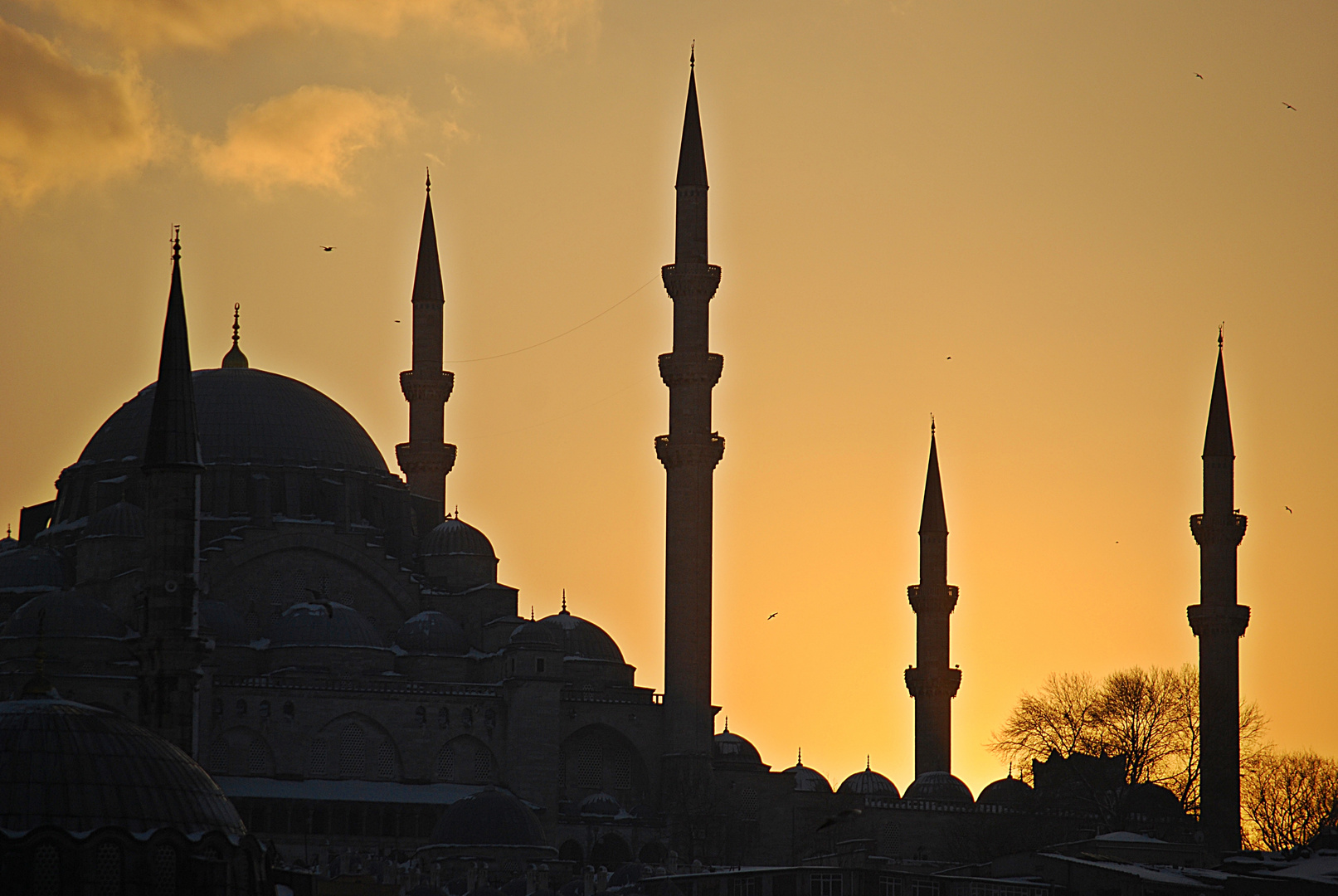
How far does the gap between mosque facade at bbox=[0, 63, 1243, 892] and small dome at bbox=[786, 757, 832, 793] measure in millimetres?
Answer: 144

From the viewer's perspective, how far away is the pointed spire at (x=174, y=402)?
42.9 m

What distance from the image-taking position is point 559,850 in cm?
5656

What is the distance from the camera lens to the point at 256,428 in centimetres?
6506

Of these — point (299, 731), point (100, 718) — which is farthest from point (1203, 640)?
point (100, 718)

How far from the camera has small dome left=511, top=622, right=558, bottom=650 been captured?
58.3 meters

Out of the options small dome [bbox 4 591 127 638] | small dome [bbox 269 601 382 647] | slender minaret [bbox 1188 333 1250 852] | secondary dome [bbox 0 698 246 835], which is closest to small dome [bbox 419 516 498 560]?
small dome [bbox 269 601 382 647]

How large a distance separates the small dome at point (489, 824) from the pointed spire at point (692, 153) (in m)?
15.0

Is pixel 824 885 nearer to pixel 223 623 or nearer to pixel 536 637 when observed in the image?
pixel 536 637

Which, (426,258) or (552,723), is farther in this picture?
(426,258)

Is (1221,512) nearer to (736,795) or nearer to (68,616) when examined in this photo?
(736,795)

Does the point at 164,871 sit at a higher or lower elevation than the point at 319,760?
lower

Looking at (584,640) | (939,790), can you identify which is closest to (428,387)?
(584,640)

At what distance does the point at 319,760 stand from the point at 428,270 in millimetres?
16228

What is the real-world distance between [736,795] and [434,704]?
6668mm
